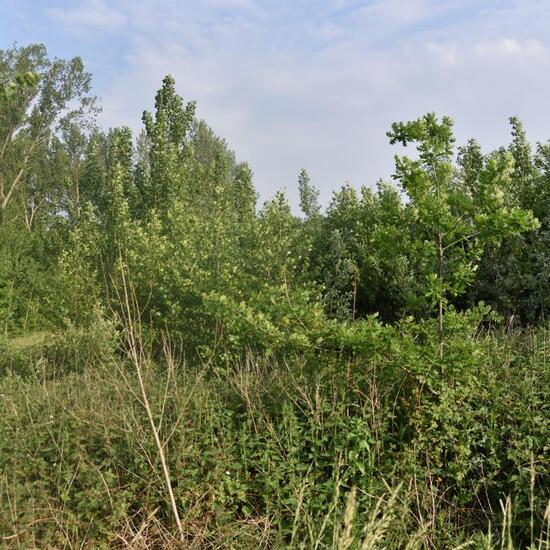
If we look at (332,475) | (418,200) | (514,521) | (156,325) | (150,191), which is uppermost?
(150,191)

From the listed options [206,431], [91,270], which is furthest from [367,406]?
[91,270]

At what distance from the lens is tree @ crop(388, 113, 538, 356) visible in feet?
17.9

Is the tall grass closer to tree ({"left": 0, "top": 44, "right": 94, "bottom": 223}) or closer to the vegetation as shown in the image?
the vegetation

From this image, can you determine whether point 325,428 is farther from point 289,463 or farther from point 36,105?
point 36,105

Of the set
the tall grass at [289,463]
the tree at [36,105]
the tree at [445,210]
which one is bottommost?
the tall grass at [289,463]

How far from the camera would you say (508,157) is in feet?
18.1

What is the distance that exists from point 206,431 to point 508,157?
3.29 m

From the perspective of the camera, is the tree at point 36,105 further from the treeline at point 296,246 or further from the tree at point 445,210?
the tree at point 445,210

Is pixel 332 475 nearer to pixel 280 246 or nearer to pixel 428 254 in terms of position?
pixel 428 254

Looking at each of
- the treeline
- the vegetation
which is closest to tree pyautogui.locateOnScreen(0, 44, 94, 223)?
the treeline

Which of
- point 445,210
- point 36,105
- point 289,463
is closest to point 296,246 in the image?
point 445,210

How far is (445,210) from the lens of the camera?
553 centimetres

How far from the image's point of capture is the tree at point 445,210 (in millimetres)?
5453

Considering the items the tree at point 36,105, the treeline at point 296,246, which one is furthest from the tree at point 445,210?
the tree at point 36,105
